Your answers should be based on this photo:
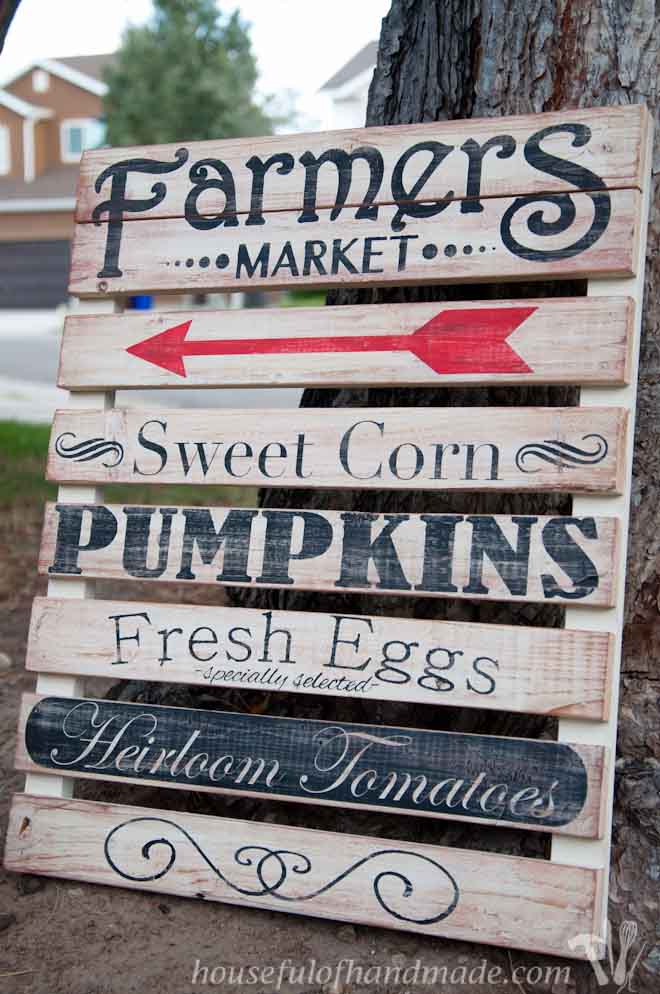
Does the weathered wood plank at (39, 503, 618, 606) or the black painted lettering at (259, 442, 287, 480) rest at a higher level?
the black painted lettering at (259, 442, 287, 480)

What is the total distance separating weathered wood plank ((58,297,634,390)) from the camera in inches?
92.8

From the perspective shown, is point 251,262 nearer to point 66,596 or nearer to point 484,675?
point 66,596

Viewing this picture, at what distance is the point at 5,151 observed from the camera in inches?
1145

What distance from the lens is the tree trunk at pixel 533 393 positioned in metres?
2.47

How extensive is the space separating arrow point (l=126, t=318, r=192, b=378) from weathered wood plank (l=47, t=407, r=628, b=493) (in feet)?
0.39

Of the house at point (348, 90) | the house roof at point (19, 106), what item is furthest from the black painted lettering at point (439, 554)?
the house roof at point (19, 106)

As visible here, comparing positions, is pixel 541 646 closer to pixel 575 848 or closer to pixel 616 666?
pixel 616 666

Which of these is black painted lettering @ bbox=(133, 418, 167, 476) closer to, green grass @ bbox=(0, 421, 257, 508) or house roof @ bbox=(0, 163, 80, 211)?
green grass @ bbox=(0, 421, 257, 508)

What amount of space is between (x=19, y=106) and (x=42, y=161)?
1.49 meters

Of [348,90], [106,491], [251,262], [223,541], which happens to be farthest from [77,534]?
[348,90]

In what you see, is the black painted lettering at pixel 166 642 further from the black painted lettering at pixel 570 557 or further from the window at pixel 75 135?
the window at pixel 75 135

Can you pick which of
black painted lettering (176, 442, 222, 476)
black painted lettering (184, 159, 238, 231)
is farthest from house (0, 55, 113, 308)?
black painted lettering (176, 442, 222, 476)

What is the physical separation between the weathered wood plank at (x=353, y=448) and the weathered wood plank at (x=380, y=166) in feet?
1.72

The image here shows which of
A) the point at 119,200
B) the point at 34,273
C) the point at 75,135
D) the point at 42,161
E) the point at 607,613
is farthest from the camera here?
the point at 75,135
